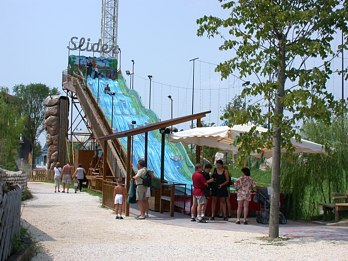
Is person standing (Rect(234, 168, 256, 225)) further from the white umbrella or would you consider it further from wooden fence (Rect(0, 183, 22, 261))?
wooden fence (Rect(0, 183, 22, 261))

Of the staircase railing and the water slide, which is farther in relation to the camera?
the water slide

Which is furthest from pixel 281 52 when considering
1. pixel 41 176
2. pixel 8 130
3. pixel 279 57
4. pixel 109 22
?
pixel 109 22

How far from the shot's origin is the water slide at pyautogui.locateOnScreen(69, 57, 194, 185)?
1106 inches

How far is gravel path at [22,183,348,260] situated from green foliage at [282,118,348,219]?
3558mm

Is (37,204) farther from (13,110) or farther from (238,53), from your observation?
(238,53)

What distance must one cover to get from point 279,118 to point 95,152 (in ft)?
77.9

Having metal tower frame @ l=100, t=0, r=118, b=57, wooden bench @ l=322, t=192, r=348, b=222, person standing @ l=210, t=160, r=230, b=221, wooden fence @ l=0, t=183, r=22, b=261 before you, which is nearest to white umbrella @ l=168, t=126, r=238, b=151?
person standing @ l=210, t=160, r=230, b=221

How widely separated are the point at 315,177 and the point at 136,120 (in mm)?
19268

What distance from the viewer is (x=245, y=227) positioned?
13.9 metres

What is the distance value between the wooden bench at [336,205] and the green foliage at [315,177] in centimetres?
45

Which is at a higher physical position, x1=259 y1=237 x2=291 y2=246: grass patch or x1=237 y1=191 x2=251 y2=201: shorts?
x1=237 y1=191 x2=251 y2=201: shorts

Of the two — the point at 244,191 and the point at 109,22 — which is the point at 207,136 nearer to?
the point at 244,191

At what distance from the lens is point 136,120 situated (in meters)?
34.4

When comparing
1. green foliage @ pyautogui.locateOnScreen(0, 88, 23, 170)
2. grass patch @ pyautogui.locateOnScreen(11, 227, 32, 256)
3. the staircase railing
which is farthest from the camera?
green foliage @ pyautogui.locateOnScreen(0, 88, 23, 170)
